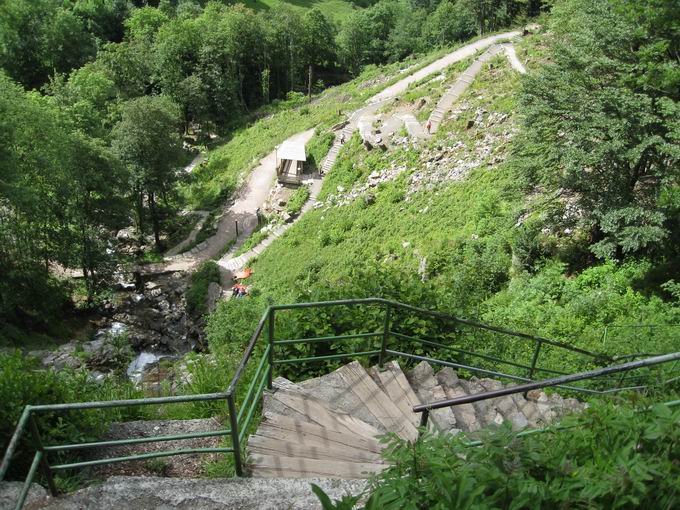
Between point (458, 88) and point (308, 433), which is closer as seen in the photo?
point (308, 433)

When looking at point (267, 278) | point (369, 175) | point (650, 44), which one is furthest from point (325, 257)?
point (650, 44)

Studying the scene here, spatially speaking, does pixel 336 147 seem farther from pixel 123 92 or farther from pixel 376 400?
pixel 376 400

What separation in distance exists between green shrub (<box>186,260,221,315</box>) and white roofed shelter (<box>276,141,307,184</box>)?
7.27 metres

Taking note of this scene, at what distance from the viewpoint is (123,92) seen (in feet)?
140

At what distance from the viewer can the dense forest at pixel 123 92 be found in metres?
20.4

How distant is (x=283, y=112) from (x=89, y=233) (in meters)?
22.3

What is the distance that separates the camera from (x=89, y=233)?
22.7m

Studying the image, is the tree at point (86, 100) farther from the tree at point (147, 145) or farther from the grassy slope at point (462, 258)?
the grassy slope at point (462, 258)

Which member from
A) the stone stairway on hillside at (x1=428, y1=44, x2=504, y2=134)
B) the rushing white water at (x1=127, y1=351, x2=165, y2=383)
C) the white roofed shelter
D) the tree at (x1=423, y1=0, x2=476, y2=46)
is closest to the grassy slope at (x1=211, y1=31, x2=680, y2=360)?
the stone stairway on hillside at (x1=428, y1=44, x2=504, y2=134)

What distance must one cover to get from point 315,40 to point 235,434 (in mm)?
53042

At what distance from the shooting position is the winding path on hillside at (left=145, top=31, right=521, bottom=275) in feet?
93.0

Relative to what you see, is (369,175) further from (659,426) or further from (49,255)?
(659,426)

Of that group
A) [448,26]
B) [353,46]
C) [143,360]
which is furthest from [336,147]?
[448,26]

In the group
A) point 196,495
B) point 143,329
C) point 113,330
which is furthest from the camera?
point 143,329
